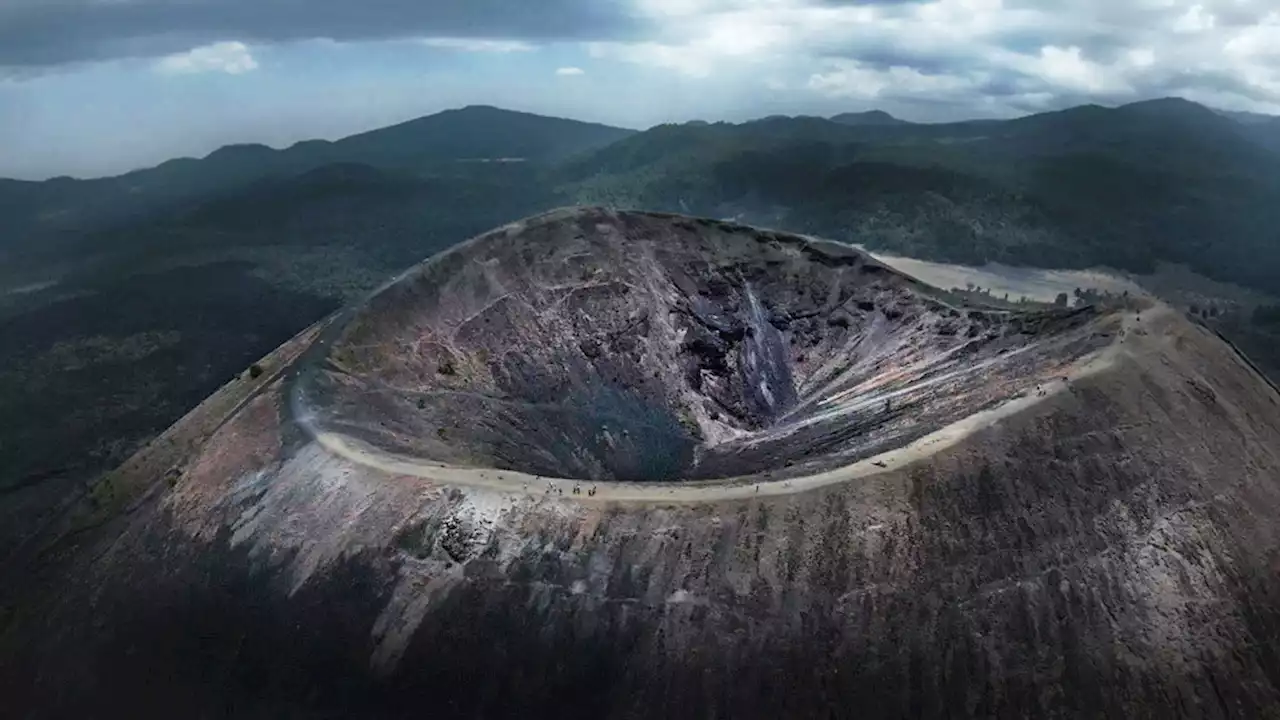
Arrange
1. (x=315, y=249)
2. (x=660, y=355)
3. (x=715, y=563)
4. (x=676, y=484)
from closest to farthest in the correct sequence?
(x=715, y=563)
(x=676, y=484)
(x=660, y=355)
(x=315, y=249)

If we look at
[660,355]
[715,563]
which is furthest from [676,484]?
[660,355]

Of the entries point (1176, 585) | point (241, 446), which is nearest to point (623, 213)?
point (241, 446)

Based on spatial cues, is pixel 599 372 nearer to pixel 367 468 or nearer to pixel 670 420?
pixel 670 420

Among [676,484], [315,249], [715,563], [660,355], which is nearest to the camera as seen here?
[715,563]

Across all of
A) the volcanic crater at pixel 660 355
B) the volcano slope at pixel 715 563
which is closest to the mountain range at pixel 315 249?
the volcanic crater at pixel 660 355

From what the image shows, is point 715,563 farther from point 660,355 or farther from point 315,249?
point 315,249

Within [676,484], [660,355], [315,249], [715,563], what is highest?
[676,484]
